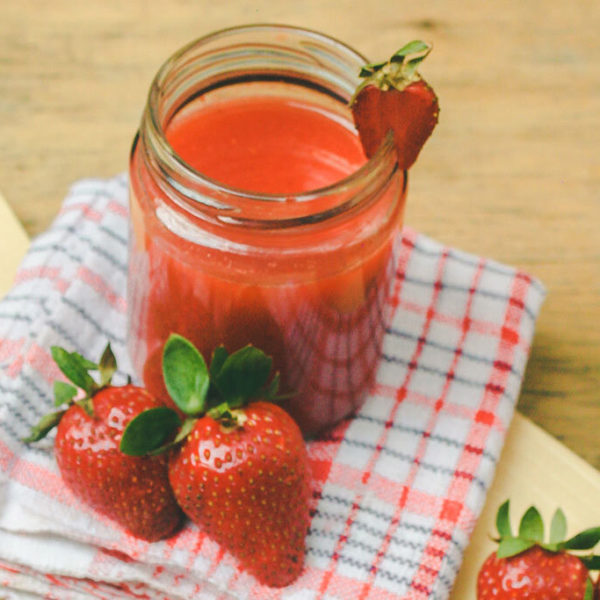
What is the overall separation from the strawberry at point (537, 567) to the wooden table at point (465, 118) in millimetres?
198

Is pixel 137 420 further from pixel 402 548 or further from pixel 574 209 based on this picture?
pixel 574 209

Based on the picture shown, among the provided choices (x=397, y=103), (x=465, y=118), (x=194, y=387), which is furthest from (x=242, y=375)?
(x=465, y=118)

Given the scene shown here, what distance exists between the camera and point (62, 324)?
103 centimetres

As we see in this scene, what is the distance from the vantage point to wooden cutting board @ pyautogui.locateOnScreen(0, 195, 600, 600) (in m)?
0.97

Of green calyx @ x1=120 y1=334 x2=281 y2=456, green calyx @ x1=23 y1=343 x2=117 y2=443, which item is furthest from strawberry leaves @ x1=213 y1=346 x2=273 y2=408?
green calyx @ x1=23 y1=343 x2=117 y2=443

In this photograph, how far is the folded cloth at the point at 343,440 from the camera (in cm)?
91

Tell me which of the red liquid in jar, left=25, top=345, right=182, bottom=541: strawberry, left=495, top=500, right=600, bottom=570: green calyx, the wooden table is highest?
the wooden table

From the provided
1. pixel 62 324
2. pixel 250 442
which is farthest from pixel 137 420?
pixel 62 324

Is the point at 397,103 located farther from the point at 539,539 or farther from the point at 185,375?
the point at 539,539

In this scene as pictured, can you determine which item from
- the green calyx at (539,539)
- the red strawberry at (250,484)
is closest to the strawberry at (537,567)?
the green calyx at (539,539)

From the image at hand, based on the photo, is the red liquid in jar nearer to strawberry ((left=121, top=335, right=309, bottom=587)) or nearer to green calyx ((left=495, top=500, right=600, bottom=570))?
strawberry ((left=121, top=335, right=309, bottom=587))

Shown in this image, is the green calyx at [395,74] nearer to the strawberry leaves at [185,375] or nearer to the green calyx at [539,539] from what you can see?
the strawberry leaves at [185,375]

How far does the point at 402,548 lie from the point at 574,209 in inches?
19.6

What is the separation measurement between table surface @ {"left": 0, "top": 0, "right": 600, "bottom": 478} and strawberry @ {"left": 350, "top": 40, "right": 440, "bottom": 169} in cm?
39
